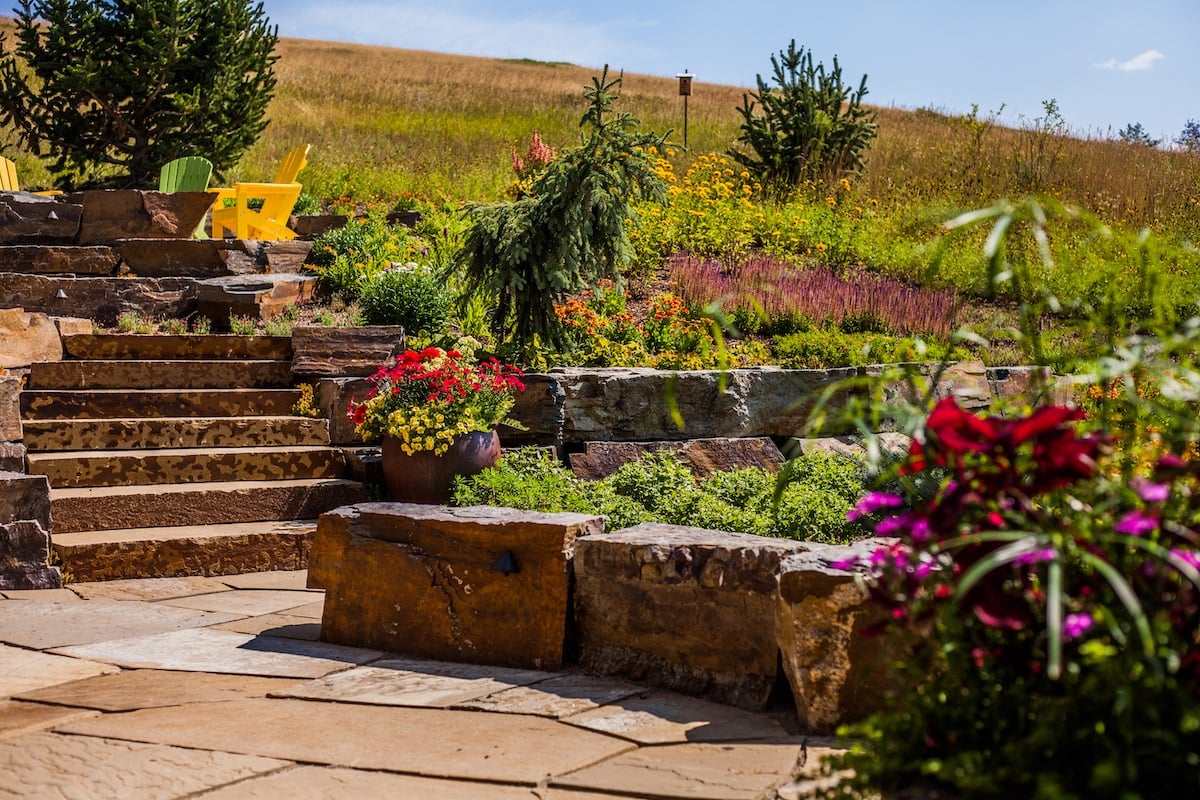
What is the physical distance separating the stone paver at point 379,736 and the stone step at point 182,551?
97.7 inches

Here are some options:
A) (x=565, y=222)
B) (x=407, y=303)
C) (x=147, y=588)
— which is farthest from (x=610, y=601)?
(x=407, y=303)

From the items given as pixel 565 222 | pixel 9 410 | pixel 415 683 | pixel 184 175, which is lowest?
pixel 415 683

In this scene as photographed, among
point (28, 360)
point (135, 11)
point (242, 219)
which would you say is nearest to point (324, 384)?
point (28, 360)

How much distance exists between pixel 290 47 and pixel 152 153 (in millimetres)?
29898

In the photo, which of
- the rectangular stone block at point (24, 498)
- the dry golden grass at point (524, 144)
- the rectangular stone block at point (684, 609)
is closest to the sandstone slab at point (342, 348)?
the rectangular stone block at point (24, 498)

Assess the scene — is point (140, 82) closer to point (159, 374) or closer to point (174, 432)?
point (159, 374)

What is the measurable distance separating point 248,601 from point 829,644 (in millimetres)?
3235

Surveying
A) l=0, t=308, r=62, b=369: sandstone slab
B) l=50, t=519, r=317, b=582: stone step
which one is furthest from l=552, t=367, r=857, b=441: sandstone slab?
l=0, t=308, r=62, b=369: sandstone slab

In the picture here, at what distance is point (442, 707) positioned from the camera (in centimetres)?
358

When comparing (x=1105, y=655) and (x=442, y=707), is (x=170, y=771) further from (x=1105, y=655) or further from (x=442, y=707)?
(x=1105, y=655)

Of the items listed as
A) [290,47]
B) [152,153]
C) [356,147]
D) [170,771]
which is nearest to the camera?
[170,771]

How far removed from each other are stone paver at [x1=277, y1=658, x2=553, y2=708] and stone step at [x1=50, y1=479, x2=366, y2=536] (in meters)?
2.58

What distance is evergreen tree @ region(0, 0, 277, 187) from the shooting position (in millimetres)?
13023

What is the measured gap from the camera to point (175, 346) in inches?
310
